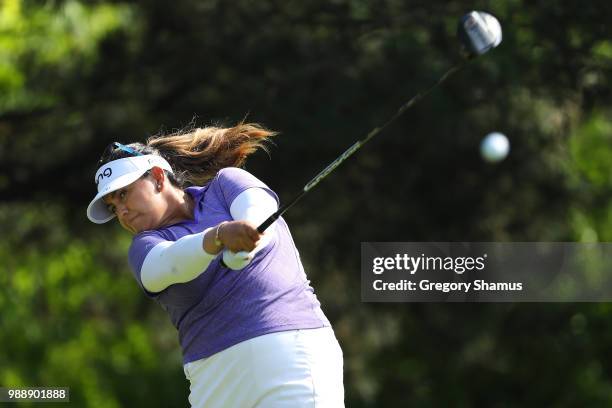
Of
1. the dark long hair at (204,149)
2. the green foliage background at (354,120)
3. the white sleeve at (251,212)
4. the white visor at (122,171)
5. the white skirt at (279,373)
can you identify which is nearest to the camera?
the white sleeve at (251,212)

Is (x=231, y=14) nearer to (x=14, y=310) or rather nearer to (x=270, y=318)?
(x=270, y=318)

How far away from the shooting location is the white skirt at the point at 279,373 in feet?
11.8

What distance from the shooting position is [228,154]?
4.34 metres

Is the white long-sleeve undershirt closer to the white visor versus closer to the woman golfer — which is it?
the woman golfer

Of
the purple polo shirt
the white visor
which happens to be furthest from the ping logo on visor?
the purple polo shirt

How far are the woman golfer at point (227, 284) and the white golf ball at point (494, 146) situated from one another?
514cm

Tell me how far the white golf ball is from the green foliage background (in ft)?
0.44

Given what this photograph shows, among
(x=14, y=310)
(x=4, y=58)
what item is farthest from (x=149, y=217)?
(x=14, y=310)

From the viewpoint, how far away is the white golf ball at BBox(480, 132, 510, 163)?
8800 mm

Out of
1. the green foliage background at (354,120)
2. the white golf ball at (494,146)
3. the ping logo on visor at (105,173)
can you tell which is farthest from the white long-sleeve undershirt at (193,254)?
the green foliage background at (354,120)

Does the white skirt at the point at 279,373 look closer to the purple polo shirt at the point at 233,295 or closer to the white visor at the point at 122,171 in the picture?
the purple polo shirt at the point at 233,295

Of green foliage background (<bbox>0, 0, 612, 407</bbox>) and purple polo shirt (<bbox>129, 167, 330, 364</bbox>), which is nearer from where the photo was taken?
purple polo shirt (<bbox>129, 167, 330, 364</bbox>)

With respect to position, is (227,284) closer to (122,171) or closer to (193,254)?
(193,254)

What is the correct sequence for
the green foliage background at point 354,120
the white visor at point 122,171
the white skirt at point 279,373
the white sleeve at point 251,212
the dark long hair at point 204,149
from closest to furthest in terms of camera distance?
the white sleeve at point 251,212 < the white skirt at point 279,373 < the white visor at point 122,171 < the dark long hair at point 204,149 < the green foliage background at point 354,120
